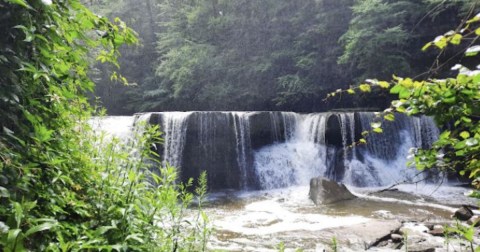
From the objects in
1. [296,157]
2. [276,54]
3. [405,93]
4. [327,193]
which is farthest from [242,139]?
[405,93]

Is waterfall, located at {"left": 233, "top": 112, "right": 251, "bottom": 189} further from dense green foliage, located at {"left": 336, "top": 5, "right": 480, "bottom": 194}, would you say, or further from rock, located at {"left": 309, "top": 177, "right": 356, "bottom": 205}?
dense green foliage, located at {"left": 336, "top": 5, "right": 480, "bottom": 194}

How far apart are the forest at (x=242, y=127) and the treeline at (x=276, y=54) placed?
111 millimetres

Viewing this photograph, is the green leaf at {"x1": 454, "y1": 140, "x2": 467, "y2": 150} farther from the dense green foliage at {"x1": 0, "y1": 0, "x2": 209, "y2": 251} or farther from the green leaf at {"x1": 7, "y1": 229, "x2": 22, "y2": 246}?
the green leaf at {"x1": 7, "y1": 229, "x2": 22, "y2": 246}

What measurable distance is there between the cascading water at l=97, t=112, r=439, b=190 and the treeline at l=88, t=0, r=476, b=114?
517 centimetres

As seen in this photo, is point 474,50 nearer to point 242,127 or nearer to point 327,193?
point 327,193

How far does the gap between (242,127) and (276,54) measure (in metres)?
9.92

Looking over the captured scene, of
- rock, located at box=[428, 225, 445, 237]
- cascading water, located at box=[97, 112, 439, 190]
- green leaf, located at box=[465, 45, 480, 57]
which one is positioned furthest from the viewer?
cascading water, located at box=[97, 112, 439, 190]

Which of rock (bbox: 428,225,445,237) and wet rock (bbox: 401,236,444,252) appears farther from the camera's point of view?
rock (bbox: 428,225,445,237)

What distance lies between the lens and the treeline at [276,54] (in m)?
18.4

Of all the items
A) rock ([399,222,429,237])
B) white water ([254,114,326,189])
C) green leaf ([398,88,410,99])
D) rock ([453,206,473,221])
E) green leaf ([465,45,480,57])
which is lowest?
rock ([399,222,429,237])

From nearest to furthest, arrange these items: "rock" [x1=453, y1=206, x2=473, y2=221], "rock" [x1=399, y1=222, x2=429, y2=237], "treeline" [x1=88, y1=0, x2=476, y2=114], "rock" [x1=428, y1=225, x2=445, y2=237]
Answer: "rock" [x1=428, y1=225, x2=445, y2=237]
"rock" [x1=399, y1=222, x2=429, y2=237]
"rock" [x1=453, y1=206, x2=473, y2=221]
"treeline" [x1=88, y1=0, x2=476, y2=114]

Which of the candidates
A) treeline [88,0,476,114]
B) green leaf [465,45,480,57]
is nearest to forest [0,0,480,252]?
green leaf [465,45,480,57]

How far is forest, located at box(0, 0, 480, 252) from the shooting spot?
1.70 m

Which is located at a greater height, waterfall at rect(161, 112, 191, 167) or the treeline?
the treeline
